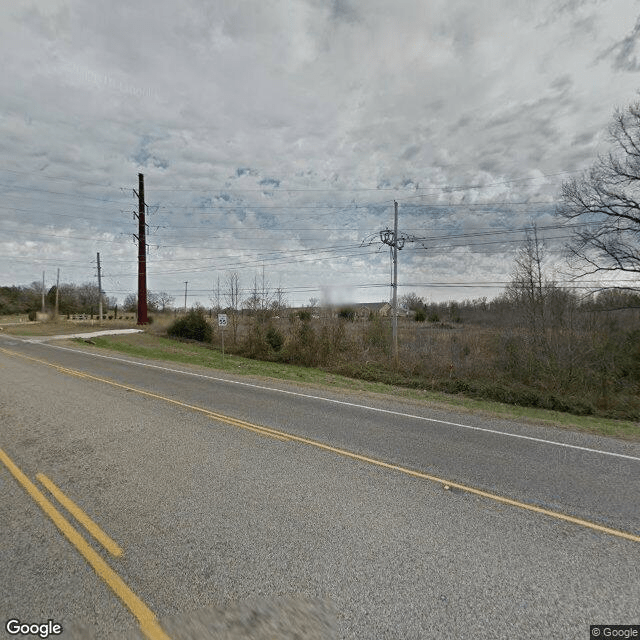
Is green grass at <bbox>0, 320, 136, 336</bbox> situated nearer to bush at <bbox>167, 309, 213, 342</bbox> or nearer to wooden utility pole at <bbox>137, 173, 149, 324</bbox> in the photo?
wooden utility pole at <bbox>137, 173, 149, 324</bbox>

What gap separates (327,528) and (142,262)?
45.8 m

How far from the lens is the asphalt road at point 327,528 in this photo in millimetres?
2623

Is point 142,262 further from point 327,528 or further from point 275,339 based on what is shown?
point 327,528

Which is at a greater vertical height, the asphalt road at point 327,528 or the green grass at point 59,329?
the asphalt road at point 327,528

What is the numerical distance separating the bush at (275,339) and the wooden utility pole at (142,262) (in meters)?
23.7

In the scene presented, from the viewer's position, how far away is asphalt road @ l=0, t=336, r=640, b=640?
262 cm

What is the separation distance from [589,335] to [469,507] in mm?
15489

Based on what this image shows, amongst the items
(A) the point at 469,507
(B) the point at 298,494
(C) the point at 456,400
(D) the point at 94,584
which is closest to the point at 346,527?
(B) the point at 298,494

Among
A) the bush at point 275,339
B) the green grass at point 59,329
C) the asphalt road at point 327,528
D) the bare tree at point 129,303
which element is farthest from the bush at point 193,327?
the bare tree at point 129,303

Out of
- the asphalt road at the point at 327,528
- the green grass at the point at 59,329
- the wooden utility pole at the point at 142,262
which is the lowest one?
the green grass at the point at 59,329

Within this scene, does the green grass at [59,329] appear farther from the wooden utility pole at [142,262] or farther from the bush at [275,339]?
the bush at [275,339]

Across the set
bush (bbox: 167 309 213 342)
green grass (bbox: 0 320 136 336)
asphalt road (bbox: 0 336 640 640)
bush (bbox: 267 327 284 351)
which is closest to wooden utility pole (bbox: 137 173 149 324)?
green grass (bbox: 0 320 136 336)

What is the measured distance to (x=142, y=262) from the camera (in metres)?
43.1

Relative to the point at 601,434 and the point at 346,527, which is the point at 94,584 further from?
the point at 601,434
